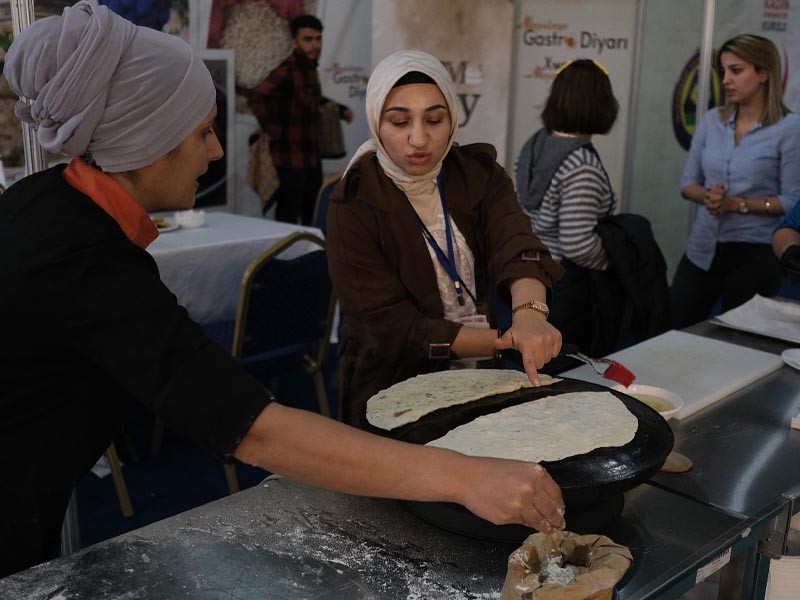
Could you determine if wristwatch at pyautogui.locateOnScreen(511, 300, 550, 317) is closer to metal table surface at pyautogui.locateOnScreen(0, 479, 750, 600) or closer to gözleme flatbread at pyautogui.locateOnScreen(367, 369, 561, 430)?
gözleme flatbread at pyautogui.locateOnScreen(367, 369, 561, 430)

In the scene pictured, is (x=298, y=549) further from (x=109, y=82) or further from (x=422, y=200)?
(x=422, y=200)

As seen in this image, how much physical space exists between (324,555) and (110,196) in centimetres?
63

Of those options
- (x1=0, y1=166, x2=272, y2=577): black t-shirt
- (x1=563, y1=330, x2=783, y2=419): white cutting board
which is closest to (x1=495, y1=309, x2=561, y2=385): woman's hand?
(x1=563, y1=330, x2=783, y2=419): white cutting board

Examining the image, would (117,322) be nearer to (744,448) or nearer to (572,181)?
(744,448)

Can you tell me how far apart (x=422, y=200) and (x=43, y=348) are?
1099 mm

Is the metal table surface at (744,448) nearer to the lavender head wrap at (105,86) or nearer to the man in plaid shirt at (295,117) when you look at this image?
the lavender head wrap at (105,86)

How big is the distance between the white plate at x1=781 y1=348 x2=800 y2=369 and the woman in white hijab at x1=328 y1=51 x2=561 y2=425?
70 centimetres

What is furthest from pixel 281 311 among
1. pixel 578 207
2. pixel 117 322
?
pixel 117 322

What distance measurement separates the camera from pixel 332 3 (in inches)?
206

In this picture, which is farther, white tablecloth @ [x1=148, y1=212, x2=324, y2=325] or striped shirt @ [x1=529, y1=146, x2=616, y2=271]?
white tablecloth @ [x1=148, y1=212, x2=324, y2=325]

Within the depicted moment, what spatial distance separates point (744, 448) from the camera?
1.70 m

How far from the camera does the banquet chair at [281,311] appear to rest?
2988 mm

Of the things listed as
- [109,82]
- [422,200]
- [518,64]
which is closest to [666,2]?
[518,64]

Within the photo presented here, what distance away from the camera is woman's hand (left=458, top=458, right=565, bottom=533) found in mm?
1056
